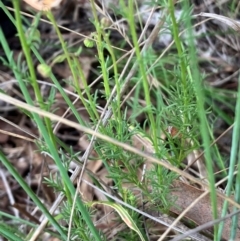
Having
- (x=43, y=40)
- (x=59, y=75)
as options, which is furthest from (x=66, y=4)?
(x=59, y=75)

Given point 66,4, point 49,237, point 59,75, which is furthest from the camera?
point 66,4

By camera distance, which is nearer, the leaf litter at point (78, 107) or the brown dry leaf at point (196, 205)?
the brown dry leaf at point (196, 205)

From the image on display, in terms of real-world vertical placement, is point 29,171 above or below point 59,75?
below

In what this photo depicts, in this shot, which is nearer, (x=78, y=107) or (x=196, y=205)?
(x=196, y=205)

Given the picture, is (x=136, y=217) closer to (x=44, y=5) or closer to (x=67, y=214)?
(x=67, y=214)

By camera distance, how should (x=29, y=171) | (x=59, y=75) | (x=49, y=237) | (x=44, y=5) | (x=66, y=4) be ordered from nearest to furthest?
1. (x=44, y=5)
2. (x=49, y=237)
3. (x=29, y=171)
4. (x=59, y=75)
5. (x=66, y=4)

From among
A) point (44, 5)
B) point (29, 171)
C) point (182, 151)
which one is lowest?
point (29, 171)

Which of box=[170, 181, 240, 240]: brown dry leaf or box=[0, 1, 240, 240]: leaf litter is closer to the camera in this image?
box=[170, 181, 240, 240]: brown dry leaf

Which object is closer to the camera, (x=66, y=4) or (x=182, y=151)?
(x=182, y=151)

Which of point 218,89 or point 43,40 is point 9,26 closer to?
point 43,40
